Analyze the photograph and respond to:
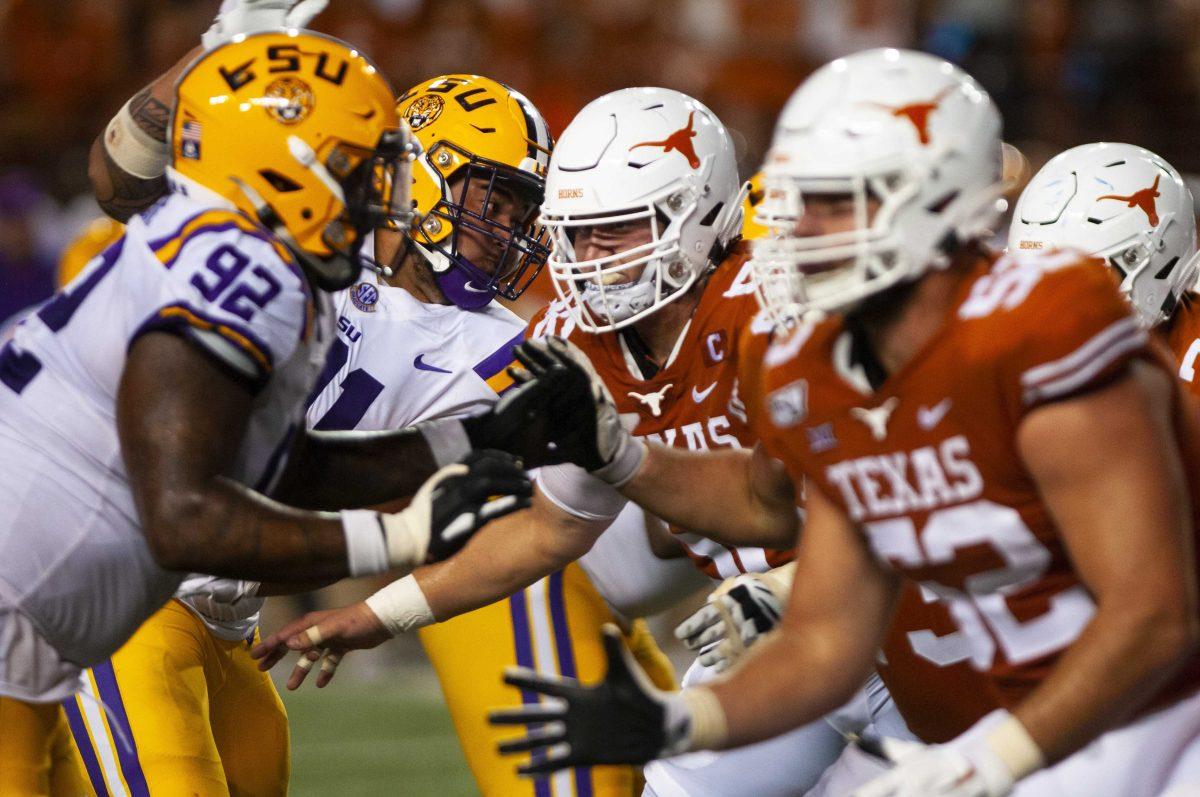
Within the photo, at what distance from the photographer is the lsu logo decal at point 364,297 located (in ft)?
14.1

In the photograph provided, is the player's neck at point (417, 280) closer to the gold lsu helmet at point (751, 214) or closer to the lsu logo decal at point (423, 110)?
the lsu logo decal at point (423, 110)

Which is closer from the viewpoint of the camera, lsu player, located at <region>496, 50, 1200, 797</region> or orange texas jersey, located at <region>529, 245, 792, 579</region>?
lsu player, located at <region>496, 50, 1200, 797</region>

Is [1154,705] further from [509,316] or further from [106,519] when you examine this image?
[509,316]

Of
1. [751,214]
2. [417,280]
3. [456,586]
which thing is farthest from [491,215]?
[456,586]

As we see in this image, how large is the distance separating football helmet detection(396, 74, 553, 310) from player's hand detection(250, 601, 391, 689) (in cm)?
113

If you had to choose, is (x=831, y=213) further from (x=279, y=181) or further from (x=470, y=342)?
(x=470, y=342)

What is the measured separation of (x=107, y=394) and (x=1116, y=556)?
1.60 m

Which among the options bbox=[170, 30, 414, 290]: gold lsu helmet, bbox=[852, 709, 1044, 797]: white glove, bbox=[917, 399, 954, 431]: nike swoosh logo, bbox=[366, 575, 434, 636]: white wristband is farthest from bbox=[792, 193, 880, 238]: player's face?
bbox=[366, 575, 434, 636]: white wristband

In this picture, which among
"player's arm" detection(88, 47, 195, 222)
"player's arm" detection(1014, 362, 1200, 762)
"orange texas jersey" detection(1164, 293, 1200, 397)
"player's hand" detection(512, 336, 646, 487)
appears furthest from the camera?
"orange texas jersey" detection(1164, 293, 1200, 397)

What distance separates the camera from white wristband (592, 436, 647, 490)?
123 inches

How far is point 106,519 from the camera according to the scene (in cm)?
274

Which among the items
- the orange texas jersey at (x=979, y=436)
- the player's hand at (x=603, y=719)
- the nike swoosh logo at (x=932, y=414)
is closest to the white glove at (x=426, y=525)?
the player's hand at (x=603, y=719)

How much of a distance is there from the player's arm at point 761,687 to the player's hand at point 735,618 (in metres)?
0.52

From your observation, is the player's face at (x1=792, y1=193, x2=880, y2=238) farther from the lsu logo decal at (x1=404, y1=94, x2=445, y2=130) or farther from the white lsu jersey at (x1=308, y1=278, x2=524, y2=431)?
the lsu logo decal at (x1=404, y1=94, x2=445, y2=130)
